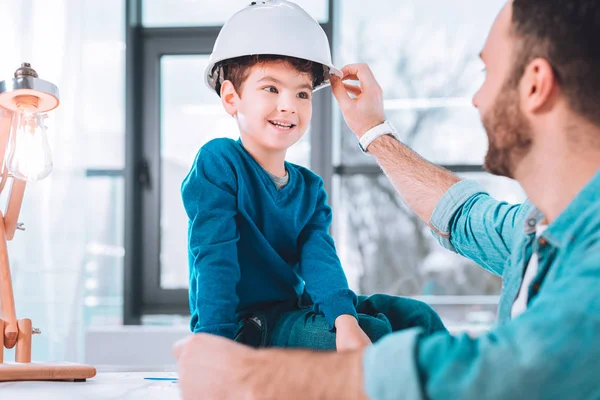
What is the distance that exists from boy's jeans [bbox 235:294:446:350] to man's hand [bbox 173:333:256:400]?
1.65 feet

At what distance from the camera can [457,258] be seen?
356cm

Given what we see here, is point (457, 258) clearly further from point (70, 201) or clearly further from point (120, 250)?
point (70, 201)

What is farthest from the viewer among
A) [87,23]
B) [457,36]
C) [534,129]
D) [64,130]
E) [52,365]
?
[457,36]

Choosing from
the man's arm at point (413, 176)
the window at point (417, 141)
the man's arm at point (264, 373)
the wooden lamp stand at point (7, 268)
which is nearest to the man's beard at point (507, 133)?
the man's arm at point (264, 373)

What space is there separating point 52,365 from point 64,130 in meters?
2.08

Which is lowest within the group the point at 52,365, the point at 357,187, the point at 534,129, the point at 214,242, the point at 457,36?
the point at 52,365

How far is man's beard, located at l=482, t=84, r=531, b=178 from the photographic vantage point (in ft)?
2.81

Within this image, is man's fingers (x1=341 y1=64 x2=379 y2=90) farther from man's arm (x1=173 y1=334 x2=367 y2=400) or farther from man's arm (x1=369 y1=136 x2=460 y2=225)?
man's arm (x1=173 y1=334 x2=367 y2=400)

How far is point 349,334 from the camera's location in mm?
1227

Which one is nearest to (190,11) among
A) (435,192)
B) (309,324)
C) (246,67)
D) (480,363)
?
(246,67)

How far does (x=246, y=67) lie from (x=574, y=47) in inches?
30.1

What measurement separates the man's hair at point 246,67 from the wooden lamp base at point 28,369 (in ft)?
2.14

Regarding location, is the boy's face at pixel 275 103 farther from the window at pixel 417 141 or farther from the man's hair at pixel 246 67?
the window at pixel 417 141

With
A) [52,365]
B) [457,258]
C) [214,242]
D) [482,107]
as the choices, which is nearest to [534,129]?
[482,107]
